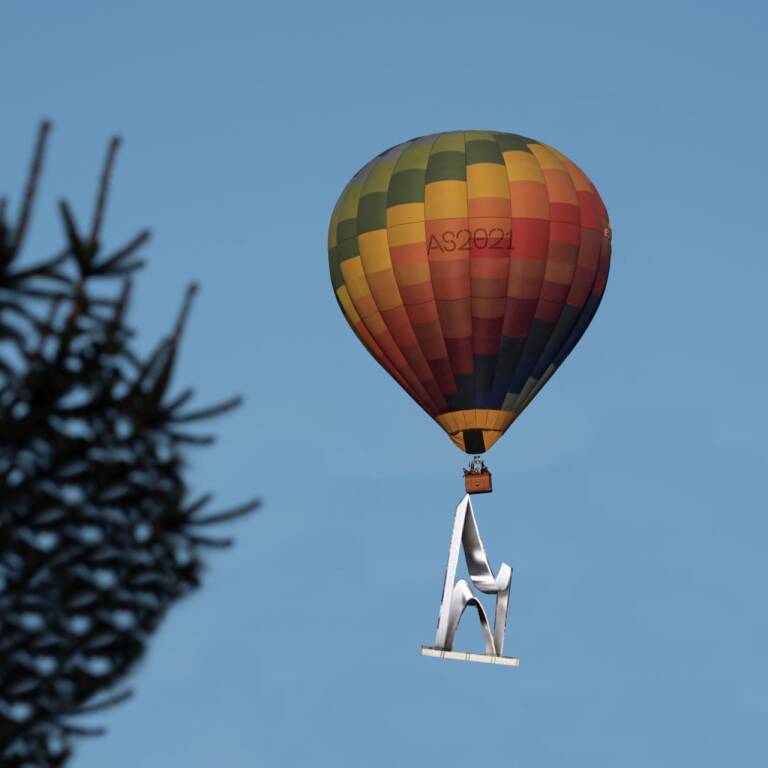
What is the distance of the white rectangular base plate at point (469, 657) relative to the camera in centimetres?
5103

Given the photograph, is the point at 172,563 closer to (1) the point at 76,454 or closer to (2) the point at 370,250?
(1) the point at 76,454

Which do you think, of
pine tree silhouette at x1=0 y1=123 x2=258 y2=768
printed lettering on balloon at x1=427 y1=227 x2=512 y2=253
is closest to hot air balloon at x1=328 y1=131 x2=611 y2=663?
printed lettering on balloon at x1=427 y1=227 x2=512 y2=253

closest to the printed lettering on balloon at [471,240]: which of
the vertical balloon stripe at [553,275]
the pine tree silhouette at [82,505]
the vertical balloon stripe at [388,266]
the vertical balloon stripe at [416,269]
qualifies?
the vertical balloon stripe at [416,269]

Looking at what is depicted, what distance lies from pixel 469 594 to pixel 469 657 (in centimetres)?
195

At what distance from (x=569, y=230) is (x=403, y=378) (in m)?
5.80

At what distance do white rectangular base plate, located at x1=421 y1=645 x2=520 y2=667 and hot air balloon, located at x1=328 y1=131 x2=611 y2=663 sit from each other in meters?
0.11

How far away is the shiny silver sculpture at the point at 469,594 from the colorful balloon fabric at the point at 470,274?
2.43m

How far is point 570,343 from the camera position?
5212 centimetres

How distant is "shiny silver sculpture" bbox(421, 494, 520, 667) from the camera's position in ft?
168

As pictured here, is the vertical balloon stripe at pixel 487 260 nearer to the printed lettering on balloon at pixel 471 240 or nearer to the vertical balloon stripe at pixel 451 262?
the printed lettering on balloon at pixel 471 240

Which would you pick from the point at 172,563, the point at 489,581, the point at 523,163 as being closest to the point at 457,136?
the point at 523,163

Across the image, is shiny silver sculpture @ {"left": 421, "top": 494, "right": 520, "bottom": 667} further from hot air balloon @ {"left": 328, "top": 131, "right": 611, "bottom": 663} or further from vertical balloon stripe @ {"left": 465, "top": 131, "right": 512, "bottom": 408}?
vertical balloon stripe @ {"left": 465, "top": 131, "right": 512, "bottom": 408}

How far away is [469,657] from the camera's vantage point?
5119 centimetres

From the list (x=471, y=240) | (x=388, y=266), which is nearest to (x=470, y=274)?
(x=471, y=240)
